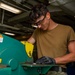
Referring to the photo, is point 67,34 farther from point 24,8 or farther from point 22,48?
point 24,8

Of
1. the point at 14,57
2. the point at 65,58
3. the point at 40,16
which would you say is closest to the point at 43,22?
the point at 40,16

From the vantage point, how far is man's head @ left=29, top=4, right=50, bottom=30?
1785 mm

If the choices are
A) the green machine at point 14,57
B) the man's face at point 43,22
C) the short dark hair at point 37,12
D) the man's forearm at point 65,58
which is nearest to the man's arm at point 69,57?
the man's forearm at point 65,58

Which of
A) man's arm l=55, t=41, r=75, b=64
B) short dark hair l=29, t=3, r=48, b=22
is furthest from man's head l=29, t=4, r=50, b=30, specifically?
man's arm l=55, t=41, r=75, b=64

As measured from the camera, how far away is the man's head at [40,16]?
1785 millimetres

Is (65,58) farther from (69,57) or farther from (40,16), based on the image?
(40,16)

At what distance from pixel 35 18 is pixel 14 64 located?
27.2 inches

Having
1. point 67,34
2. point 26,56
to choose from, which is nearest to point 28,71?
point 26,56

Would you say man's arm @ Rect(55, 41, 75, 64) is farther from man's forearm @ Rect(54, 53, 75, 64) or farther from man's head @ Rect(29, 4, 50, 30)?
man's head @ Rect(29, 4, 50, 30)

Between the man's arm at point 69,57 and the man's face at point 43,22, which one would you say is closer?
the man's arm at point 69,57

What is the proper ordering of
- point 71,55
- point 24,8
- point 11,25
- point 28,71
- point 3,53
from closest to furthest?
point 3,53
point 28,71
point 71,55
point 24,8
point 11,25

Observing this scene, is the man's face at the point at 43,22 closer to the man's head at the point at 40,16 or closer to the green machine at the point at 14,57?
the man's head at the point at 40,16

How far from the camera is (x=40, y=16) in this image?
1.79 meters

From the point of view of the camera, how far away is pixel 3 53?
1.24 meters
